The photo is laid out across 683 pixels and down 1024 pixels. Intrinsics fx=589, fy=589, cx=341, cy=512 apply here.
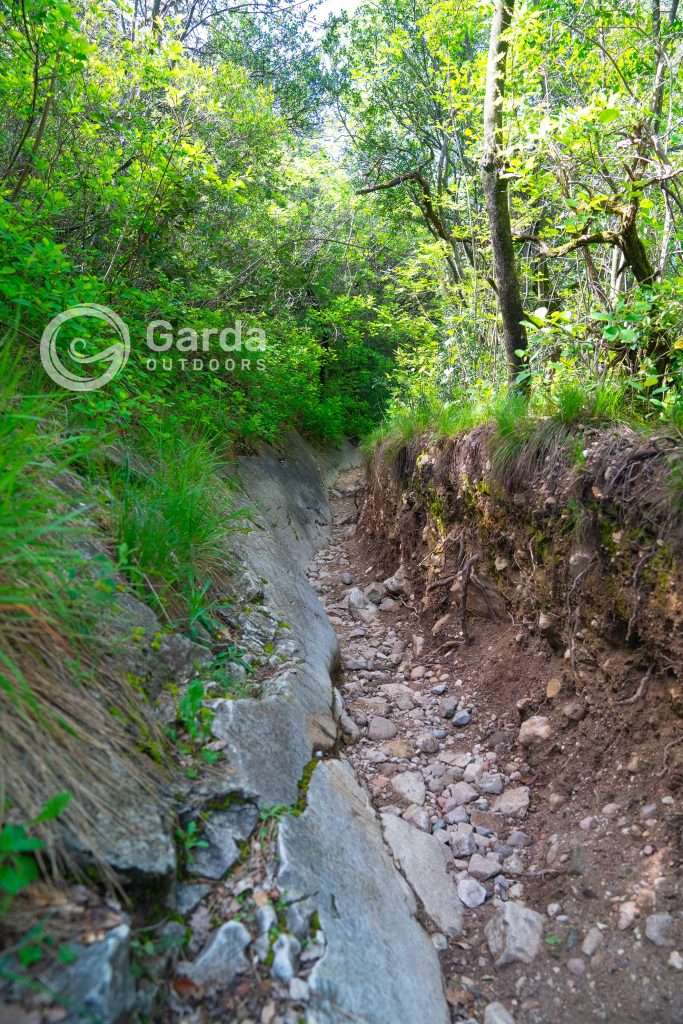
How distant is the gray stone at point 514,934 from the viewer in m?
2.16

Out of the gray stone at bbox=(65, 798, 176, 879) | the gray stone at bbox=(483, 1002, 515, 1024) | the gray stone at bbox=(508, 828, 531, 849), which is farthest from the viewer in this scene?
the gray stone at bbox=(508, 828, 531, 849)

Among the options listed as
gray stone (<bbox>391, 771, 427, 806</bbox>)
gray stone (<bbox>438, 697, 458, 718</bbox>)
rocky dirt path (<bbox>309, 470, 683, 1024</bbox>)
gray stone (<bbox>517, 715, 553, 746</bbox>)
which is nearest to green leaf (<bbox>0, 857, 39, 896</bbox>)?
rocky dirt path (<bbox>309, 470, 683, 1024</bbox>)

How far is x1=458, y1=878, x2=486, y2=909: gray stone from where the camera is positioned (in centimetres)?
241

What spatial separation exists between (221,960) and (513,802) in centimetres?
176

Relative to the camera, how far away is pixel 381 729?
3363 millimetres

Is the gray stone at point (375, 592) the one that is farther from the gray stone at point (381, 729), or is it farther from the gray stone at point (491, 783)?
the gray stone at point (491, 783)

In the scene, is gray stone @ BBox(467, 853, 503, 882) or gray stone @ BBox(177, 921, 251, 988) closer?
gray stone @ BBox(177, 921, 251, 988)

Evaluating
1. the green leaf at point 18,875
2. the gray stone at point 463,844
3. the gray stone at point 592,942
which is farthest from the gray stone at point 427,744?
the green leaf at point 18,875

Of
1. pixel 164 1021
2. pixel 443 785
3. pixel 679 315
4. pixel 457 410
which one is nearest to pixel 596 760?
pixel 443 785

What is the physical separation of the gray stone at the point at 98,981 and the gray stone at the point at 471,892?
163 centimetres

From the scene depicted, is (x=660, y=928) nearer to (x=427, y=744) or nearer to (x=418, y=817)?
(x=418, y=817)

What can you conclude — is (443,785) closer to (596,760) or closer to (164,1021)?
(596,760)

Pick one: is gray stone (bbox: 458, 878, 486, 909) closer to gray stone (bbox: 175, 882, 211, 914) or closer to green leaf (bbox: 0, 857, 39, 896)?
gray stone (bbox: 175, 882, 211, 914)

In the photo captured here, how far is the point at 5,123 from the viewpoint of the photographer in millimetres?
4207
